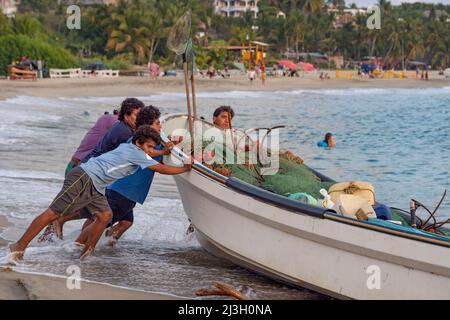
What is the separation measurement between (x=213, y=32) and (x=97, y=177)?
95.1 metres

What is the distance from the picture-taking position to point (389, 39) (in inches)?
4247

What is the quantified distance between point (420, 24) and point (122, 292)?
117185mm

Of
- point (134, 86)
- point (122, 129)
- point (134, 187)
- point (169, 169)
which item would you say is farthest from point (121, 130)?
point (134, 86)

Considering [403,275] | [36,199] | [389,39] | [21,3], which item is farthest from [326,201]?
[21,3]

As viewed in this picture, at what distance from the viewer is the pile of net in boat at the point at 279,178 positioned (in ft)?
25.3

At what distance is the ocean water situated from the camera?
24.4 feet

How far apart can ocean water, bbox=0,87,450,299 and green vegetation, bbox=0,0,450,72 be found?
2050cm

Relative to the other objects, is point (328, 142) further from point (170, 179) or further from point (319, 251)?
point (319, 251)

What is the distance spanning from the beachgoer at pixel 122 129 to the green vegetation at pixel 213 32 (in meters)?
42.4

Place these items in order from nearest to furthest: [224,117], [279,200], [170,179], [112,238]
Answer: [279,200] < [112,238] < [224,117] < [170,179]

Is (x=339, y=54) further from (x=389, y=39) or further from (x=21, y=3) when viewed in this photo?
(x=21, y=3)

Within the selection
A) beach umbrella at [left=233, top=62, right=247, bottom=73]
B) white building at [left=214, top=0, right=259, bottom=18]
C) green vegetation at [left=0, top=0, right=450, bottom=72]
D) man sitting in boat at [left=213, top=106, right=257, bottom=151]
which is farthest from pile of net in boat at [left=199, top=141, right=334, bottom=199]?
white building at [left=214, top=0, right=259, bottom=18]

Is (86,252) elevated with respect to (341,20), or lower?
lower

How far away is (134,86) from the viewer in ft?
154
